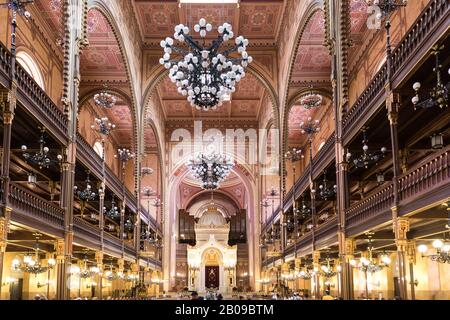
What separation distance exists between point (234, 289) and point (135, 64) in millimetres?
22643

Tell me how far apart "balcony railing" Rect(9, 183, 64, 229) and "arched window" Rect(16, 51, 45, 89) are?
25.7 ft

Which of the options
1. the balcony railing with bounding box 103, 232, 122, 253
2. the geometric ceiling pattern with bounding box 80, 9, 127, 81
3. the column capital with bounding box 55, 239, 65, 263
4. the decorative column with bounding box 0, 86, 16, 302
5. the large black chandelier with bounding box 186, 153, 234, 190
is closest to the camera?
the decorative column with bounding box 0, 86, 16, 302

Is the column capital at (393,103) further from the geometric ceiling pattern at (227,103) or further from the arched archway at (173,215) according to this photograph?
the arched archway at (173,215)

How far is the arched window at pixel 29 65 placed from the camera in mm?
20031

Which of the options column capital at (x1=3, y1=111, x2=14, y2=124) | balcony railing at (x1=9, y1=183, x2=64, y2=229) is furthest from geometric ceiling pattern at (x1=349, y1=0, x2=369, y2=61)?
column capital at (x1=3, y1=111, x2=14, y2=124)

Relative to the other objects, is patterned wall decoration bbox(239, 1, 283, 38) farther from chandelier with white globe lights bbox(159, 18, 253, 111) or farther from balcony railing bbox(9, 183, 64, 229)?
balcony railing bbox(9, 183, 64, 229)

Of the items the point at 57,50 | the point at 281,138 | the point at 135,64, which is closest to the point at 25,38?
the point at 57,50

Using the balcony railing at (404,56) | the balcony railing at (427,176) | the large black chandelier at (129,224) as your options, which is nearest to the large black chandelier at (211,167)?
the large black chandelier at (129,224)

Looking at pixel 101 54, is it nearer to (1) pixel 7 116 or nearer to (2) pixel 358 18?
(2) pixel 358 18

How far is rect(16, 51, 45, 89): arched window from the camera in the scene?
789 inches

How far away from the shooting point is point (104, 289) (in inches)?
1266

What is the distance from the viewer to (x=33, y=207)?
13.0 metres

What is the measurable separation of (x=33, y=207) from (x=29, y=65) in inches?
390

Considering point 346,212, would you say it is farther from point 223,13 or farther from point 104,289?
point 104,289
